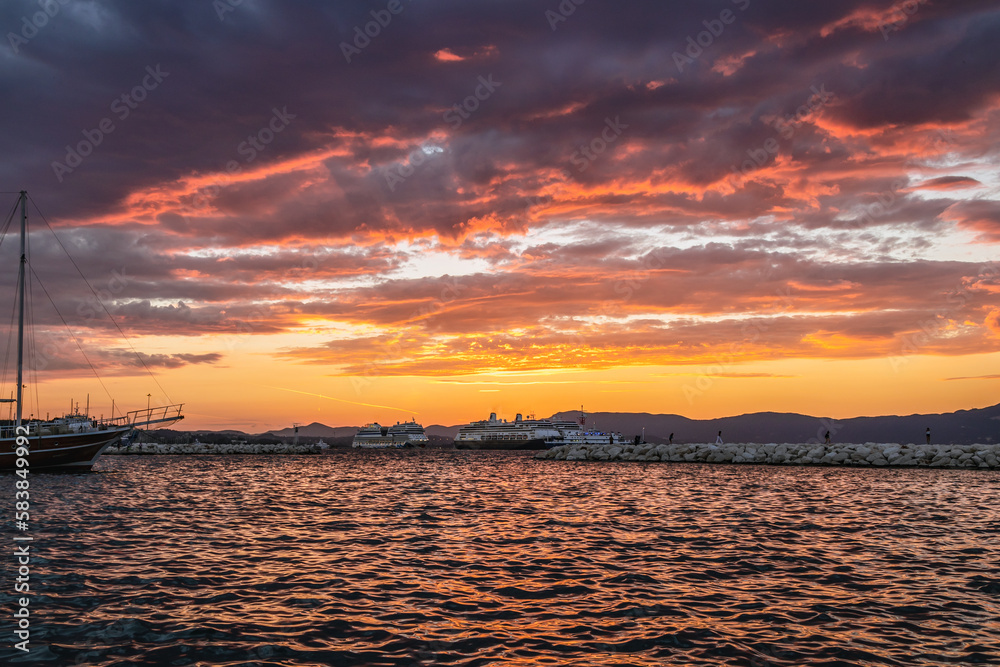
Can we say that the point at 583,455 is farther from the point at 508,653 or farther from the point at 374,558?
the point at 508,653

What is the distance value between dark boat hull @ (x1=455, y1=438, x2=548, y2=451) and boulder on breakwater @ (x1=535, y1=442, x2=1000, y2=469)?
90.4m

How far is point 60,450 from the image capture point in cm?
5294

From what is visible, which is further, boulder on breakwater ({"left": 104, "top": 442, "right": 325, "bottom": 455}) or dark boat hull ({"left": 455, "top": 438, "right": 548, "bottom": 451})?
dark boat hull ({"left": 455, "top": 438, "right": 548, "bottom": 451})

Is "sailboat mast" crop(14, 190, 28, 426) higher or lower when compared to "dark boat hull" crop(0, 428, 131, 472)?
higher

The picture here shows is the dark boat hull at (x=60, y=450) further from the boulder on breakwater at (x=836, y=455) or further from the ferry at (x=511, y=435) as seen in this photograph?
the ferry at (x=511, y=435)

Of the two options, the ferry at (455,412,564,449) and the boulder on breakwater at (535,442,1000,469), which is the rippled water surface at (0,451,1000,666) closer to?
the boulder on breakwater at (535,442,1000,469)

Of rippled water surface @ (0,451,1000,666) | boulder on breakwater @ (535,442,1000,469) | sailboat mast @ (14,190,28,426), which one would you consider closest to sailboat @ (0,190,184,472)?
sailboat mast @ (14,190,28,426)

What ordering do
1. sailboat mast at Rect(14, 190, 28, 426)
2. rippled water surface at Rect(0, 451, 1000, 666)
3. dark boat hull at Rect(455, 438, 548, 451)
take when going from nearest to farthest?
rippled water surface at Rect(0, 451, 1000, 666)
sailboat mast at Rect(14, 190, 28, 426)
dark boat hull at Rect(455, 438, 548, 451)

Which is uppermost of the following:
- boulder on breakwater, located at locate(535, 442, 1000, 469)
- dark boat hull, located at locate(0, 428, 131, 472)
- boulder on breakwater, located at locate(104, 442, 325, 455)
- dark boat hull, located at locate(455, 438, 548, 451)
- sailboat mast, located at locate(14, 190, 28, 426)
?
sailboat mast, located at locate(14, 190, 28, 426)

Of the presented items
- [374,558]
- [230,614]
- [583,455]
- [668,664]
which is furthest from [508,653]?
[583,455]

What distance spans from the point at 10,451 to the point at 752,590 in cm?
5615

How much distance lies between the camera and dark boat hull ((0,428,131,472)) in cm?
5025

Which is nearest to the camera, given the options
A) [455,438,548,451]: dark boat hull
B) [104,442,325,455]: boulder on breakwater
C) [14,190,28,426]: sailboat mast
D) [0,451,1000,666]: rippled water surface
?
[0,451,1000,666]: rippled water surface

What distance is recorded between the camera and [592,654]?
388 inches
